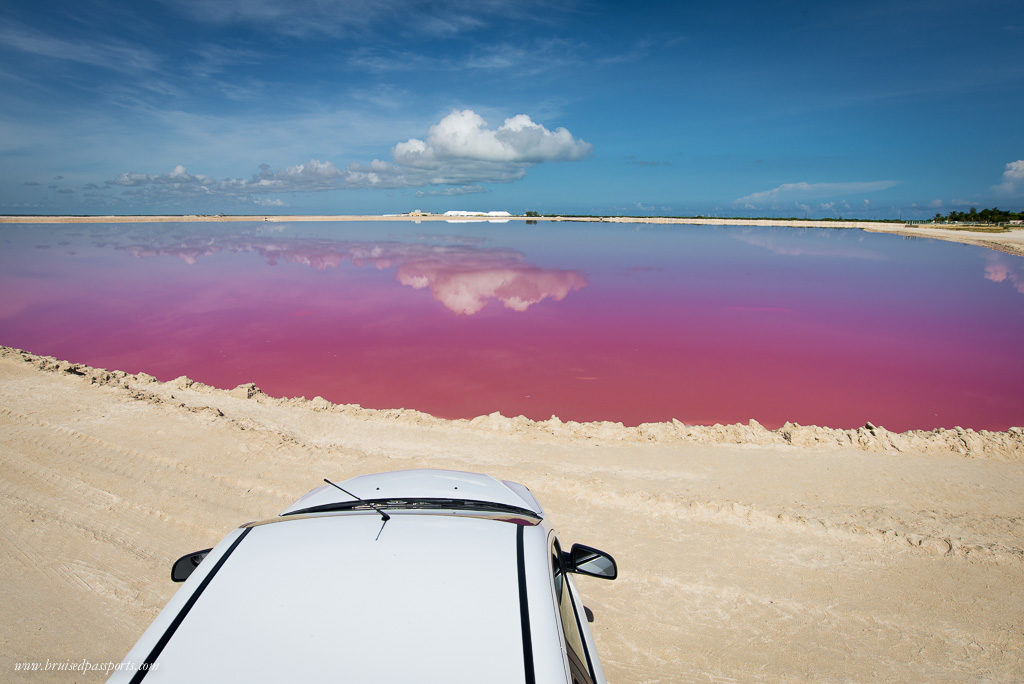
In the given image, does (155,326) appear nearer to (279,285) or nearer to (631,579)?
(279,285)

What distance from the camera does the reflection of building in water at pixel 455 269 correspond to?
1969 centimetres

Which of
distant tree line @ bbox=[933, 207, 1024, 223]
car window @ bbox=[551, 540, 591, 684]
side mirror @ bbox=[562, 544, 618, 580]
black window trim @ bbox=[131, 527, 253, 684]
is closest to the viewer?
black window trim @ bbox=[131, 527, 253, 684]

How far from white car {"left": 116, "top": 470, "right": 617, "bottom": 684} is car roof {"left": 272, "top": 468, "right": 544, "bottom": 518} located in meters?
0.32

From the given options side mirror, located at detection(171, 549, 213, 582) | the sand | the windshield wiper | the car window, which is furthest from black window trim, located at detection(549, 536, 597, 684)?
side mirror, located at detection(171, 549, 213, 582)

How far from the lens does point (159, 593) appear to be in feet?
13.7

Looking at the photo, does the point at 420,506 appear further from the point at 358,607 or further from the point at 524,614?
the point at 524,614

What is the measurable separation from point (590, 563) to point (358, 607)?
161 cm

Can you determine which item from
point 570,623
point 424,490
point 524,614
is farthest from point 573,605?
point 524,614

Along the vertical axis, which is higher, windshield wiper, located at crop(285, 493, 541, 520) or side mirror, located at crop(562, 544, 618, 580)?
windshield wiper, located at crop(285, 493, 541, 520)

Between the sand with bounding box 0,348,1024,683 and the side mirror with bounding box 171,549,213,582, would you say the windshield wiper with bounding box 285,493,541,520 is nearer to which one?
the side mirror with bounding box 171,549,213,582

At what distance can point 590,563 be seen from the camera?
3.10m

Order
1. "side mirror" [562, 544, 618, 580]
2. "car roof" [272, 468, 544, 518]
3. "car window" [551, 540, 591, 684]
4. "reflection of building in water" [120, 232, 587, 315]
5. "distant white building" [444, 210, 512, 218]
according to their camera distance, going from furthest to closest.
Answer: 1. "distant white building" [444, 210, 512, 218]
2. "reflection of building in water" [120, 232, 587, 315]
3. "side mirror" [562, 544, 618, 580]
4. "car roof" [272, 468, 544, 518]
5. "car window" [551, 540, 591, 684]

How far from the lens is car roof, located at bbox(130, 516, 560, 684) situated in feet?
5.69

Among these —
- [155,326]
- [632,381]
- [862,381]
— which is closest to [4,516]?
[632,381]
